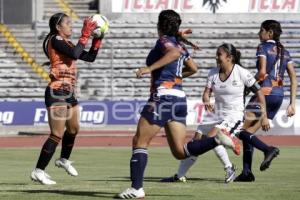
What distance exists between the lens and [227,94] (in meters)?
13.9

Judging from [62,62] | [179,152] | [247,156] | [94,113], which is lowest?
[94,113]

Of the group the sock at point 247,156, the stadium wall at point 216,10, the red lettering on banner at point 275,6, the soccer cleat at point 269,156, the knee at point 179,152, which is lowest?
the sock at point 247,156

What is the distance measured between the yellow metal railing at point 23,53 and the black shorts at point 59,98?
2118 cm

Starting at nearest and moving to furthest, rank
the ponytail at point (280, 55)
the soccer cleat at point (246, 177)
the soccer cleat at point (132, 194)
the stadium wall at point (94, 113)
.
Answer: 1. the soccer cleat at point (132, 194)
2. the soccer cleat at point (246, 177)
3. the ponytail at point (280, 55)
4. the stadium wall at point (94, 113)

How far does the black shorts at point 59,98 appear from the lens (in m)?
13.5

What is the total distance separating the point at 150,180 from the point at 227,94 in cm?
166

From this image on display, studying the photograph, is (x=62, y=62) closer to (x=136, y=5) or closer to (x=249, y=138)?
(x=249, y=138)

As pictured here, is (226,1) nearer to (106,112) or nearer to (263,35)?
(106,112)

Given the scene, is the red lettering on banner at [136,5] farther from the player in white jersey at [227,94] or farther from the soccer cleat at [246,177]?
the soccer cleat at [246,177]

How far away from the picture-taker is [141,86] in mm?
34875

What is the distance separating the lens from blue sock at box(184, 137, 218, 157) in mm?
11789

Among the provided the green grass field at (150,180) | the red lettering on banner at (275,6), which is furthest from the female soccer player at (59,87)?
the red lettering on banner at (275,6)

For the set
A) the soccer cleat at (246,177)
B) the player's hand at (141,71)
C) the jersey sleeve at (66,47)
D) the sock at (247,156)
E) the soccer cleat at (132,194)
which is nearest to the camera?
the player's hand at (141,71)

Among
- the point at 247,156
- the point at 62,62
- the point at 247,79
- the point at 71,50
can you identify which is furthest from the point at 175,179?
the point at 71,50
